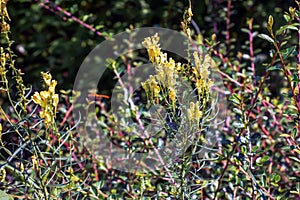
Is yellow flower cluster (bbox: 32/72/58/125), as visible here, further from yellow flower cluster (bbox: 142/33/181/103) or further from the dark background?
the dark background

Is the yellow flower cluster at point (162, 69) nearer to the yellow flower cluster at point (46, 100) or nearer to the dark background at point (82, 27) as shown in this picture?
the yellow flower cluster at point (46, 100)

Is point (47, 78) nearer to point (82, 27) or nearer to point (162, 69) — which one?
point (162, 69)

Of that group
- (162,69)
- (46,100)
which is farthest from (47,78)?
(162,69)

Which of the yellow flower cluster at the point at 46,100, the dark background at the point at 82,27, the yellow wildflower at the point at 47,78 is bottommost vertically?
the yellow flower cluster at the point at 46,100

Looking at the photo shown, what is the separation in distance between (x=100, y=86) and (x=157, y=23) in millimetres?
513

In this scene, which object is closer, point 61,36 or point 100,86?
point 100,86

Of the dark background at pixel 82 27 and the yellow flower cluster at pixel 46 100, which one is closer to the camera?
the yellow flower cluster at pixel 46 100

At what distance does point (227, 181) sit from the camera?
59.2 inches

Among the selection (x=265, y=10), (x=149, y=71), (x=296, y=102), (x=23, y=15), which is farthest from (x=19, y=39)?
(x=296, y=102)

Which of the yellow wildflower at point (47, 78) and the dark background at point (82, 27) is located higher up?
the dark background at point (82, 27)

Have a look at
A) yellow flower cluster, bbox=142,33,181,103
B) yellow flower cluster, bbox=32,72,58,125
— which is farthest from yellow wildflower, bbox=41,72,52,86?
yellow flower cluster, bbox=142,33,181,103

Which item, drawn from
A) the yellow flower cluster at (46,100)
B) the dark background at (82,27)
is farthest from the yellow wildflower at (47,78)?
the dark background at (82,27)

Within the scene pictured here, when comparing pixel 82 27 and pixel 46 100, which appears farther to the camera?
pixel 82 27

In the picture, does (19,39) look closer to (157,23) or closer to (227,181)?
(157,23)
